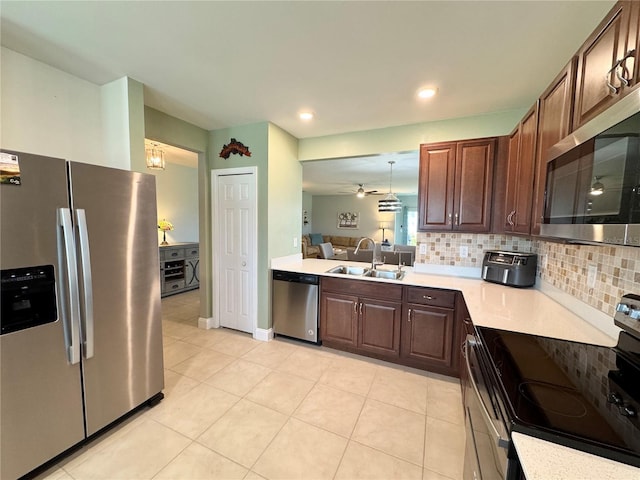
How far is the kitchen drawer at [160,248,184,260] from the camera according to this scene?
4516 millimetres

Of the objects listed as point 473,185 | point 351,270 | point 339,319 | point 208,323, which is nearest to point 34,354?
point 208,323

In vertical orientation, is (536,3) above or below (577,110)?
above

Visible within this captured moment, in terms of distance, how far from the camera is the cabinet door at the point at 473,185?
7.89 feet

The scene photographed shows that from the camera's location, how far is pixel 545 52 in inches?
65.1

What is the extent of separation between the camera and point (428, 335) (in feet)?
7.93

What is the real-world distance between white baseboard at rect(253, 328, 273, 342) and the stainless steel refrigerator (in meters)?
1.33

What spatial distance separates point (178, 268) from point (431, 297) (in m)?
4.55

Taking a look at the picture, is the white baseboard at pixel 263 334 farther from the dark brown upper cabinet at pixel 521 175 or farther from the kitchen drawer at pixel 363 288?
the dark brown upper cabinet at pixel 521 175

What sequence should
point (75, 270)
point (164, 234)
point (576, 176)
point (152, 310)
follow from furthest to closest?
point (164, 234)
point (152, 310)
point (75, 270)
point (576, 176)

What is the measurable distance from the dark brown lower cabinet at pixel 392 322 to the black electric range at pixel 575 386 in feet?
3.43

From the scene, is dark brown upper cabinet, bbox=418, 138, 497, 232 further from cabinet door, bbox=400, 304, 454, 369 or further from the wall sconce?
the wall sconce

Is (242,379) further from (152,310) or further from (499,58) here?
(499,58)

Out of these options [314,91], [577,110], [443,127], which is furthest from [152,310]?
[443,127]

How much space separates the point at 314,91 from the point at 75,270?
6.82 feet
